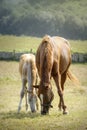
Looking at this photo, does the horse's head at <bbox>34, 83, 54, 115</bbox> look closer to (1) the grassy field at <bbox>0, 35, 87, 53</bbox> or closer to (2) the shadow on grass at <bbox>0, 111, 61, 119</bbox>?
(2) the shadow on grass at <bbox>0, 111, 61, 119</bbox>

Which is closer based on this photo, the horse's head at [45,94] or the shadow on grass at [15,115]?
the horse's head at [45,94]

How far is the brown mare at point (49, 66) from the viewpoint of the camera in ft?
36.3

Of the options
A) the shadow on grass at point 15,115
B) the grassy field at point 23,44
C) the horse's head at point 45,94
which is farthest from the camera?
the grassy field at point 23,44

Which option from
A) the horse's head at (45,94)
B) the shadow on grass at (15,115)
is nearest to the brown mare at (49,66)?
the horse's head at (45,94)

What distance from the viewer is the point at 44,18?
47812 millimetres

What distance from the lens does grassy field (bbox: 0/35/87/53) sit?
39.1 meters

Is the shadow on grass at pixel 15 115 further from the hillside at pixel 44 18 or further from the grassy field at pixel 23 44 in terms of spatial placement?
the hillside at pixel 44 18

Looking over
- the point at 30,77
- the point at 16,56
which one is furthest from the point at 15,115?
the point at 16,56

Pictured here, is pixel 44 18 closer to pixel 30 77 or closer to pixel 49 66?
Answer: pixel 30 77

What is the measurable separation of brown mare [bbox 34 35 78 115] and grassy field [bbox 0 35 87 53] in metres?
24.8

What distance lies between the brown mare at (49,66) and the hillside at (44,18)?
31.1 meters

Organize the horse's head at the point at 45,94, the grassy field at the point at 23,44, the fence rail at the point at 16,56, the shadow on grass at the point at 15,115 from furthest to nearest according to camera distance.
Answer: the grassy field at the point at 23,44, the fence rail at the point at 16,56, the shadow on grass at the point at 15,115, the horse's head at the point at 45,94

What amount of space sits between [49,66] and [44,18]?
36877 millimetres

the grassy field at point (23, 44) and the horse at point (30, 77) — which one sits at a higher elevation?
the horse at point (30, 77)
